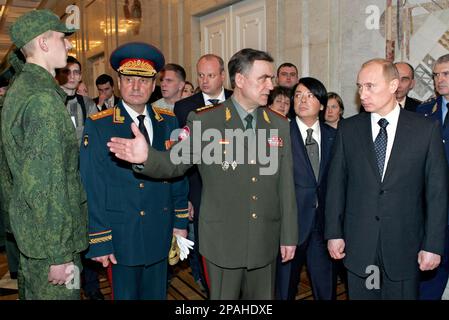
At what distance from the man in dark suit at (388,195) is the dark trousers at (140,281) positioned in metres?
1.05

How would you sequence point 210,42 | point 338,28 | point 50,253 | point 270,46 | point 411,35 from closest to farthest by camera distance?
point 50,253 < point 411,35 < point 338,28 < point 270,46 < point 210,42

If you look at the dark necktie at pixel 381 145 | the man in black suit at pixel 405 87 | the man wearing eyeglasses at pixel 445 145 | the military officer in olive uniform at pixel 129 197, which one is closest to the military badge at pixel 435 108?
the man wearing eyeglasses at pixel 445 145

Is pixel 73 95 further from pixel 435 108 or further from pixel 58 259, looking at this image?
pixel 435 108

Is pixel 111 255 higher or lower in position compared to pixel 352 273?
higher

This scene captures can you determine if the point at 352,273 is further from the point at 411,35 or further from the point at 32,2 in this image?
the point at 32,2

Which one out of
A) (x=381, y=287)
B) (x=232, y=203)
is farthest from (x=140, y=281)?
(x=381, y=287)

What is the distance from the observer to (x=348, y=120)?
2297mm

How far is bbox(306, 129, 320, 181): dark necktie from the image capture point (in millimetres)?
2713

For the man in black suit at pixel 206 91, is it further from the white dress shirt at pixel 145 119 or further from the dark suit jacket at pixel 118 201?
the dark suit jacket at pixel 118 201

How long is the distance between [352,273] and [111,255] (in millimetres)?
1379

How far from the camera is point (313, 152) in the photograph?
273cm

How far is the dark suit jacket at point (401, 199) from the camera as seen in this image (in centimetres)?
207

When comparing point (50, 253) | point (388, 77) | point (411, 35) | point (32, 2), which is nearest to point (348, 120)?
point (388, 77)

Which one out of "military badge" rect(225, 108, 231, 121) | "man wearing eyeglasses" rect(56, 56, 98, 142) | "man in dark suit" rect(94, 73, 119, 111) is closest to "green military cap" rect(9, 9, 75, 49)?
"military badge" rect(225, 108, 231, 121)
